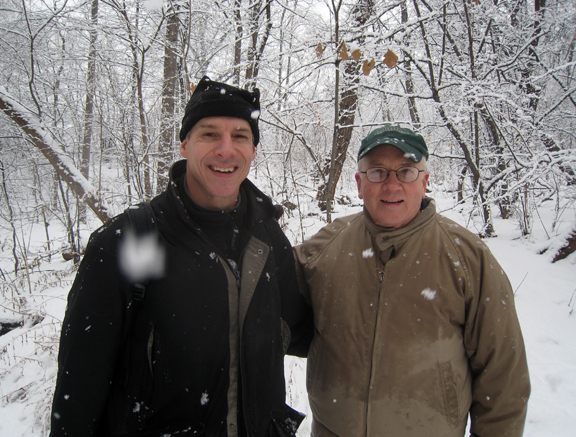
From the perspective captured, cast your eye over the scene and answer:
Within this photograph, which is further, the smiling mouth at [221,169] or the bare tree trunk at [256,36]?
the bare tree trunk at [256,36]

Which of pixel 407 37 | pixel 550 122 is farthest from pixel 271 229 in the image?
pixel 550 122

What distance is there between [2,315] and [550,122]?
10.9m

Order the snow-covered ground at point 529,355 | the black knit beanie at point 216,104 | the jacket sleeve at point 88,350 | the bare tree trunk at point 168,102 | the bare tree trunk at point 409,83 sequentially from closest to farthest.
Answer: the jacket sleeve at point 88,350, the black knit beanie at point 216,104, the snow-covered ground at point 529,355, the bare tree trunk at point 409,83, the bare tree trunk at point 168,102

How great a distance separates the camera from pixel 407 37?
5.16 meters

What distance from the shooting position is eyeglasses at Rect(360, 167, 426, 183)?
1527mm

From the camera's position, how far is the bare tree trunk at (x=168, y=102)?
554 centimetres

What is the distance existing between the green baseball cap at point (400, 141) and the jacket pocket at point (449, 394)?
0.98 metres

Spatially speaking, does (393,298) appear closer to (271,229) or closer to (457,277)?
(457,277)

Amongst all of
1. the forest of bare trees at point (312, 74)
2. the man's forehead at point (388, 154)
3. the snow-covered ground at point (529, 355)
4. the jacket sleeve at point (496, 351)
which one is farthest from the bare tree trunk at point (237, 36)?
the jacket sleeve at point (496, 351)

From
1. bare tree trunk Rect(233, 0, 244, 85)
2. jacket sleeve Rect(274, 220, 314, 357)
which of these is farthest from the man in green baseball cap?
bare tree trunk Rect(233, 0, 244, 85)

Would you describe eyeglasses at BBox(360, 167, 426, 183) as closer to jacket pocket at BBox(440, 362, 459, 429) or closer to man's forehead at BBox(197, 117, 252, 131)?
man's forehead at BBox(197, 117, 252, 131)

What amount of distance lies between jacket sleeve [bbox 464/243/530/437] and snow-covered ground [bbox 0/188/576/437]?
1533 mm

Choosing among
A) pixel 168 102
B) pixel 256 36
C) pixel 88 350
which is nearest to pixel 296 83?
pixel 256 36

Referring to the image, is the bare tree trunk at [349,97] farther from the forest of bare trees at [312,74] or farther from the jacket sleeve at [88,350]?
the jacket sleeve at [88,350]
